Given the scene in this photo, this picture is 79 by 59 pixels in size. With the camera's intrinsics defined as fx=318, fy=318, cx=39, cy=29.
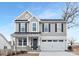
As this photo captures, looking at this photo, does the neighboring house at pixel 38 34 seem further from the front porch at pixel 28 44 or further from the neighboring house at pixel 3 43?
the neighboring house at pixel 3 43

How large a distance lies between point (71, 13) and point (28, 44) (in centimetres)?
317

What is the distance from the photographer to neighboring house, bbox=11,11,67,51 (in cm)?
1839

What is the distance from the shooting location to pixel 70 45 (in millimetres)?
18125

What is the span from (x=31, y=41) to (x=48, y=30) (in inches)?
47.8

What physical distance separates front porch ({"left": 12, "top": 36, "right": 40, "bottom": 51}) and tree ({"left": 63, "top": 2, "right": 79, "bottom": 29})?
2114 millimetres

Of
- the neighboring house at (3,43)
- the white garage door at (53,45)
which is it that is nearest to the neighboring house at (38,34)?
the white garage door at (53,45)

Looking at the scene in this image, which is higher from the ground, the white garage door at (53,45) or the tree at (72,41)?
the tree at (72,41)

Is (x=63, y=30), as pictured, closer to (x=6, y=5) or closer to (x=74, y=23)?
(x=74, y=23)

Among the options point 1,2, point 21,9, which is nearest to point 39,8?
point 21,9

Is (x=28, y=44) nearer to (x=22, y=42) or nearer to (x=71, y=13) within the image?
(x=22, y=42)

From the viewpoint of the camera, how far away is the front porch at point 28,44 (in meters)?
18.5

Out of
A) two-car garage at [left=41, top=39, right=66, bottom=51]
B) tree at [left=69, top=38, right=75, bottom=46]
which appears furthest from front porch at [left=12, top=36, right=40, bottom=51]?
tree at [left=69, top=38, right=75, bottom=46]

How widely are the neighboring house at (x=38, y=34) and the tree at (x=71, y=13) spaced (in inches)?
16.6

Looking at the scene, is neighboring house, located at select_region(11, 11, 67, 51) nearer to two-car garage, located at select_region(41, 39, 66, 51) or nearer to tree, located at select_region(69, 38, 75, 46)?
two-car garage, located at select_region(41, 39, 66, 51)
